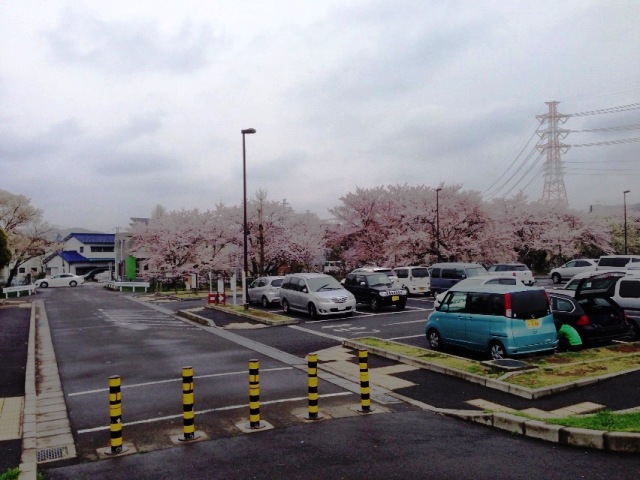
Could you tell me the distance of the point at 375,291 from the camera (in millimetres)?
23906

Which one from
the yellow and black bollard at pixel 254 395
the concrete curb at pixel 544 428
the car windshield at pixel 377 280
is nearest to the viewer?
the concrete curb at pixel 544 428

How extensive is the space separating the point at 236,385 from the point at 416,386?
361 centimetres

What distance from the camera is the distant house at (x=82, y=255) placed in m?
80.1

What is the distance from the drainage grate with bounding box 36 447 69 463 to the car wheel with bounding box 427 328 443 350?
9262 millimetres

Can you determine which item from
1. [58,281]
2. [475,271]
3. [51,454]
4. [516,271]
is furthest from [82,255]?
[51,454]

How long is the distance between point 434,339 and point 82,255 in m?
78.6

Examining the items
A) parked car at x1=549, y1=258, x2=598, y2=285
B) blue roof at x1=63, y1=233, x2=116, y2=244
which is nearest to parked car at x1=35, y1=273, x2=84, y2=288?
blue roof at x1=63, y1=233, x2=116, y2=244

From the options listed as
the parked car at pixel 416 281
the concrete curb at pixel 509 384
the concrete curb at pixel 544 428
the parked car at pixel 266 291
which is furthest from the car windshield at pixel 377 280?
the concrete curb at pixel 544 428

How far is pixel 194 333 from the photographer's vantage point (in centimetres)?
1950

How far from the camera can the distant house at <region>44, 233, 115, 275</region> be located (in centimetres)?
8012

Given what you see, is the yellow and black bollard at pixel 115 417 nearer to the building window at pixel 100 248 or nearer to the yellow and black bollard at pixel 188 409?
the yellow and black bollard at pixel 188 409

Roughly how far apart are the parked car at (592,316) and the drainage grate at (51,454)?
36.3 feet

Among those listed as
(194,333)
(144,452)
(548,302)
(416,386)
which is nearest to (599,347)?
(548,302)

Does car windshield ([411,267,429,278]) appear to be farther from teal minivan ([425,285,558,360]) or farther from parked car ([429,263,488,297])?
teal minivan ([425,285,558,360])
